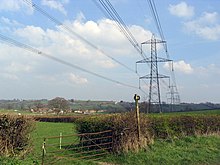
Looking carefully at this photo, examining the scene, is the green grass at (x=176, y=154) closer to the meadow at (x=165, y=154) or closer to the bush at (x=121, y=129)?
the meadow at (x=165, y=154)

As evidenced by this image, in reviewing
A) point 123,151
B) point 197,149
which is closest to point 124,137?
point 123,151

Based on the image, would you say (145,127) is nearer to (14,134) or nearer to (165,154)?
(165,154)

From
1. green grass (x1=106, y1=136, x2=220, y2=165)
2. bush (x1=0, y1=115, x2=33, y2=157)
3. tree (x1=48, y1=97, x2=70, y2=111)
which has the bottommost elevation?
green grass (x1=106, y1=136, x2=220, y2=165)

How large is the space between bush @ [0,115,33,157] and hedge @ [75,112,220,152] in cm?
445

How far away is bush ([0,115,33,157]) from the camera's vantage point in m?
12.0

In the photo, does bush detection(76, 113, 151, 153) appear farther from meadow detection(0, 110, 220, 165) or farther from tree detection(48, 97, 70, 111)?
tree detection(48, 97, 70, 111)

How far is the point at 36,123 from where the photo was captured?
13547 mm

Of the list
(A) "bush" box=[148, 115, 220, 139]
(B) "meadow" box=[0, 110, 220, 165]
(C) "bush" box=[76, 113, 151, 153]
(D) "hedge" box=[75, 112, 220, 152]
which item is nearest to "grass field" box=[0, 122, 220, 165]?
(B) "meadow" box=[0, 110, 220, 165]

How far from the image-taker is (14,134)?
12.4m

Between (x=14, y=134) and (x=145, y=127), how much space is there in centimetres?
733

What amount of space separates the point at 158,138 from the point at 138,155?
3.83 metres

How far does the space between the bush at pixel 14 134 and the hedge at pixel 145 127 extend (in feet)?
14.6

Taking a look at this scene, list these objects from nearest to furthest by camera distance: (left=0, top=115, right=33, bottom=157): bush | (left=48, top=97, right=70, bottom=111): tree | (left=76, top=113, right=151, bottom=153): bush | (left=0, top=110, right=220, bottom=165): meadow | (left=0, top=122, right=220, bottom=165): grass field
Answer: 1. (left=0, top=115, right=33, bottom=157): bush
2. (left=0, top=110, right=220, bottom=165): meadow
3. (left=0, top=122, right=220, bottom=165): grass field
4. (left=76, top=113, right=151, bottom=153): bush
5. (left=48, top=97, right=70, bottom=111): tree

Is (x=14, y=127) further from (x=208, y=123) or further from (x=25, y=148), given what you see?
(x=208, y=123)
